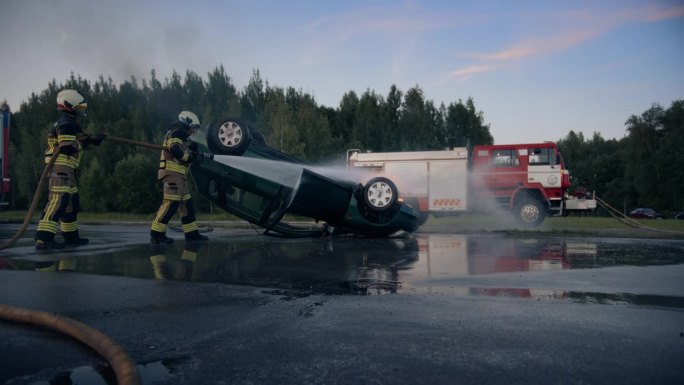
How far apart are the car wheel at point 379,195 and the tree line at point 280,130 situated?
21.5 ft

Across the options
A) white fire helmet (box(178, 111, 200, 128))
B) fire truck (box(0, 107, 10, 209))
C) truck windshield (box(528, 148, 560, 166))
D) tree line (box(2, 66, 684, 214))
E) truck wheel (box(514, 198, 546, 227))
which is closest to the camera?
white fire helmet (box(178, 111, 200, 128))

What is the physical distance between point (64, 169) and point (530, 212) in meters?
12.8

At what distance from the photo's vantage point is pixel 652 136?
5831 cm

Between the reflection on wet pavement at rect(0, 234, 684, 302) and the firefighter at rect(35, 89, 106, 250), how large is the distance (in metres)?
0.79

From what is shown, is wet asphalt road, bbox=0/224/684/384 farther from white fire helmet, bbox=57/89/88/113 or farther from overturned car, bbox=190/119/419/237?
white fire helmet, bbox=57/89/88/113

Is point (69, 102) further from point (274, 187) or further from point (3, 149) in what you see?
point (3, 149)

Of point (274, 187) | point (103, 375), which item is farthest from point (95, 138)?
point (103, 375)

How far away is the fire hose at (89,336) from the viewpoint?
256 centimetres

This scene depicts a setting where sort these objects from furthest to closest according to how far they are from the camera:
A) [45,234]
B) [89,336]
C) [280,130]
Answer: [280,130] < [45,234] < [89,336]

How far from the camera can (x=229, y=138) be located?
9.14 metres

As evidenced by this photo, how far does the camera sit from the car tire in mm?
9070

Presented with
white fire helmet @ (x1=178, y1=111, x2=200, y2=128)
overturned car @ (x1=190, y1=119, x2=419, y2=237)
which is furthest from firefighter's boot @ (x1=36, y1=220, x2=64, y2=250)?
white fire helmet @ (x1=178, y1=111, x2=200, y2=128)

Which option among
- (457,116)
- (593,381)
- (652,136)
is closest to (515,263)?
(593,381)

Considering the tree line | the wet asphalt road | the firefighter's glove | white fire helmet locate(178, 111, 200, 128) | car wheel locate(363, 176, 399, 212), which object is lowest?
the wet asphalt road
